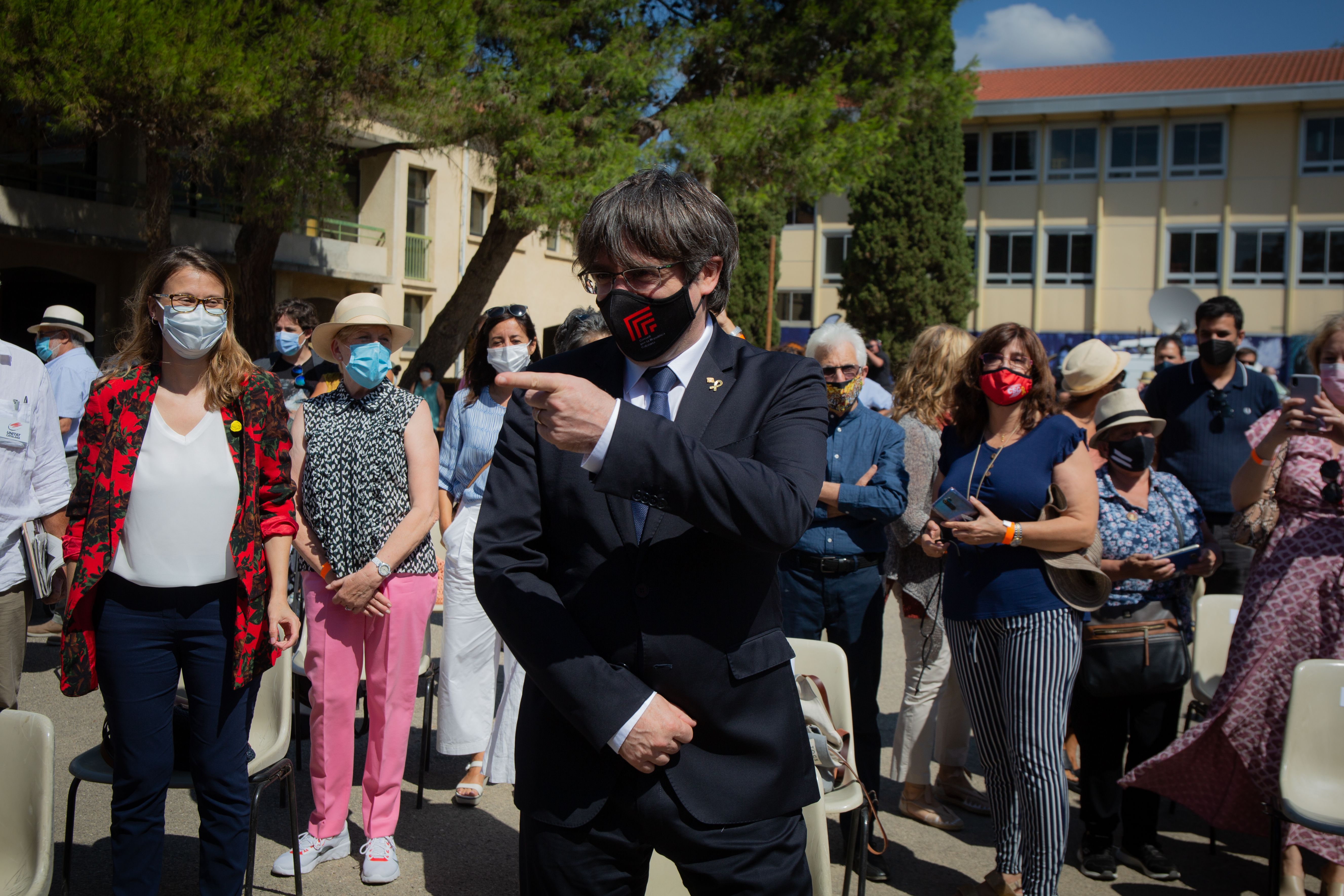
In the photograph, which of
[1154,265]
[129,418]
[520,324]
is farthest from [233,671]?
[1154,265]

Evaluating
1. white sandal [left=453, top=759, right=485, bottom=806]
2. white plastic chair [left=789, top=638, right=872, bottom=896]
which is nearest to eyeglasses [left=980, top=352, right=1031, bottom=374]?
white plastic chair [left=789, top=638, right=872, bottom=896]

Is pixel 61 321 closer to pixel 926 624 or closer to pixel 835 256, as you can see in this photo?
pixel 926 624

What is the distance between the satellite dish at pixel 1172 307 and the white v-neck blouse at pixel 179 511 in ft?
47.4

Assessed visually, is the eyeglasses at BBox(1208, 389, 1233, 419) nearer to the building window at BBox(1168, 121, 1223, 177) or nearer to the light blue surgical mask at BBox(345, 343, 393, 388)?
the light blue surgical mask at BBox(345, 343, 393, 388)

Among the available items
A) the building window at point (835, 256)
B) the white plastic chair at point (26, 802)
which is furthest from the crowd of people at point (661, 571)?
the building window at point (835, 256)

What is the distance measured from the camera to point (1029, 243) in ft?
107

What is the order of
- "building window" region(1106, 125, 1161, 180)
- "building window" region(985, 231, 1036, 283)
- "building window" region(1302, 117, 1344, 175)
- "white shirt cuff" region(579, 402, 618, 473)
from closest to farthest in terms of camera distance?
"white shirt cuff" region(579, 402, 618, 473), "building window" region(1302, 117, 1344, 175), "building window" region(1106, 125, 1161, 180), "building window" region(985, 231, 1036, 283)

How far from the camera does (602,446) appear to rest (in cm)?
161

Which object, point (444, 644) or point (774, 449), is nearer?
point (774, 449)

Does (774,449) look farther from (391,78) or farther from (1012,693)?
(391,78)

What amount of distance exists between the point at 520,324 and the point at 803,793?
10.4 ft

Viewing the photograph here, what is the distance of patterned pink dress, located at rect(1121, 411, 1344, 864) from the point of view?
11.7 ft

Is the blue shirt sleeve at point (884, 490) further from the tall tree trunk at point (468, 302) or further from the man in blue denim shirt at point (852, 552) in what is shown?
the tall tree trunk at point (468, 302)

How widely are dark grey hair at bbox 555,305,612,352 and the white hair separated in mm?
873
